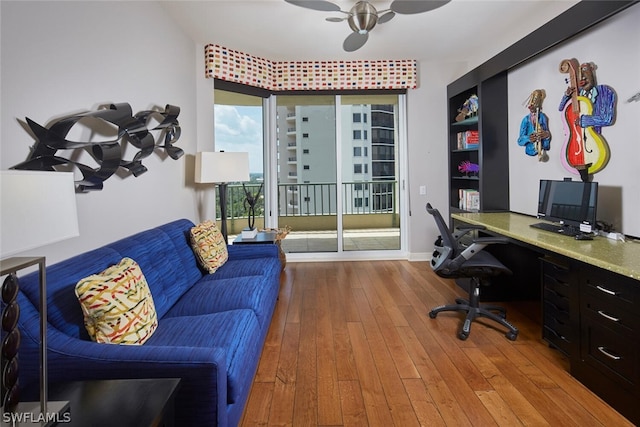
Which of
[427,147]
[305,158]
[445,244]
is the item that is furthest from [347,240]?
[445,244]

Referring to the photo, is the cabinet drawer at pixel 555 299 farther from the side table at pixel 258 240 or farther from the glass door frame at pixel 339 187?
the glass door frame at pixel 339 187

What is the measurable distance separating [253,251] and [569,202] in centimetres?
258

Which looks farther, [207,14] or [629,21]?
[207,14]

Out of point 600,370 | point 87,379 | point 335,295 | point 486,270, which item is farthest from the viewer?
point 335,295

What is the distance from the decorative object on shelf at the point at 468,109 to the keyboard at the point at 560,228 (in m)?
1.80

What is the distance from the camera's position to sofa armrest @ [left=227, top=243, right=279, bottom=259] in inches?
127

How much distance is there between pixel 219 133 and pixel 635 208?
13.3 ft

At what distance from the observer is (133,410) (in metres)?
1.04

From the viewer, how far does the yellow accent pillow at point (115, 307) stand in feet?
4.64

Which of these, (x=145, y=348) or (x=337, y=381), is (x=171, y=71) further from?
(x=337, y=381)

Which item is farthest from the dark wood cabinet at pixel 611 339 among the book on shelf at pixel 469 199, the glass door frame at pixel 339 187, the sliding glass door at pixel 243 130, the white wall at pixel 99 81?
the sliding glass door at pixel 243 130

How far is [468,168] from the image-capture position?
14.3 ft

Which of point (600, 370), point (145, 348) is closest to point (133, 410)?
point (145, 348)

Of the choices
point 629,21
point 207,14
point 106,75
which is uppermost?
point 207,14
